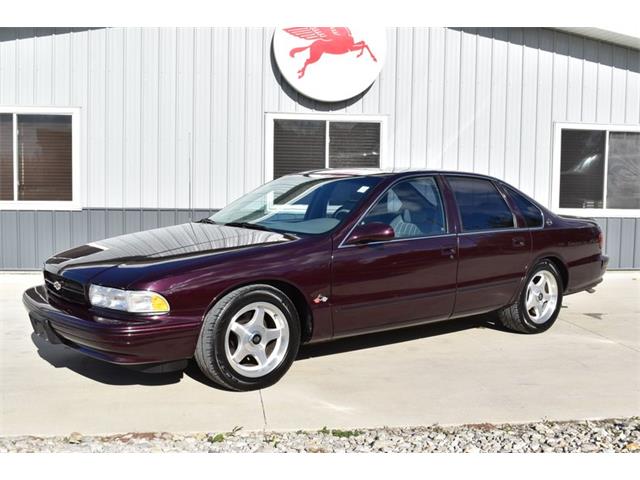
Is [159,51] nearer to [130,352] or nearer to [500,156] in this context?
[500,156]

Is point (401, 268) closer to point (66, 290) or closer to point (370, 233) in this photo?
point (370, 233)

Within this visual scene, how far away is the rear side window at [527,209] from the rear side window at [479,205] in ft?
0.55

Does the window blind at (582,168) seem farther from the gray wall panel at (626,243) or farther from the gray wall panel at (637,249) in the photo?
the gray wall panel at (637,249)

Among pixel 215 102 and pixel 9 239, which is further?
pixel 215 102

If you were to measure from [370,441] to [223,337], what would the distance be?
121cm

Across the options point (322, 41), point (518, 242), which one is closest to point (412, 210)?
point (518, 242)

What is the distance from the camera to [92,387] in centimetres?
493

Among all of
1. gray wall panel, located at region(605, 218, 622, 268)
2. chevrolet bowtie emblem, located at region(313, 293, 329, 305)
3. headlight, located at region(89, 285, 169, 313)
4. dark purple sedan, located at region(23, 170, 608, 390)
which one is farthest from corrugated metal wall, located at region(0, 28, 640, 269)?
headlight, located at region(89, 285, 169, 313)

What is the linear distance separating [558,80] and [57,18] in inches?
284

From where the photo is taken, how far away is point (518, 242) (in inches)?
247

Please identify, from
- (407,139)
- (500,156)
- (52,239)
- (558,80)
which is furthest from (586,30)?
(52,239)

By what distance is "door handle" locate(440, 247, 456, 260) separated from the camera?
18.7 ft

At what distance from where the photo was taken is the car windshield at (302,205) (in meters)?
5.43

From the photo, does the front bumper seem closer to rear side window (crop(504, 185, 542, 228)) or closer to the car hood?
the car hood
